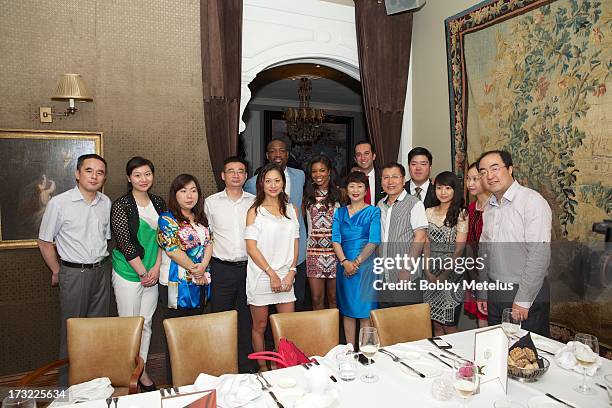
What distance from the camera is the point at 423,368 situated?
1949mm

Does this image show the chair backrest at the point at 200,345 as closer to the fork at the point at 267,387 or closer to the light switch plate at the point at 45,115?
the fork at the point at 267,387

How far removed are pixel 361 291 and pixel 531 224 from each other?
128cm

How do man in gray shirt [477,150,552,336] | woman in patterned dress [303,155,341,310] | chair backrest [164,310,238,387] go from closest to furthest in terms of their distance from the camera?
chair backrest [164,310,238,387] → man in gray shirt [477,150,552,336] → woman in patterned dress [303,155,341,310]

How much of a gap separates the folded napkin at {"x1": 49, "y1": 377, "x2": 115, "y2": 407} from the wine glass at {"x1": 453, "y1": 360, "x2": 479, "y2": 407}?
1.51 meters

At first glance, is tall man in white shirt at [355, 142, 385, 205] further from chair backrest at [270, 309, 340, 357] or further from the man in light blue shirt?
chair backrest at [270, 309, 340, 357]

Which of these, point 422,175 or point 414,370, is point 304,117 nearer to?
point 422,175

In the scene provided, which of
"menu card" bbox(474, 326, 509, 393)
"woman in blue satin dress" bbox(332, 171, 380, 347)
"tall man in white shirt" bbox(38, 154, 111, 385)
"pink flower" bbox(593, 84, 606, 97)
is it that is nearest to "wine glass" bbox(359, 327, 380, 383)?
"menu card" bbox(474, 326, 509, 393)

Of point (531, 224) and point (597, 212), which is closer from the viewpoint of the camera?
point (531, 224)

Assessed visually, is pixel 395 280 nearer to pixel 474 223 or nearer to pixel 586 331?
pixel 474 223

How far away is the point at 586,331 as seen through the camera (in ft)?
10.1

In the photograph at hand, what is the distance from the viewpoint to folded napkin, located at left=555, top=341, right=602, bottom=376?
1815mm

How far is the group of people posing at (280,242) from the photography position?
294 centimetres

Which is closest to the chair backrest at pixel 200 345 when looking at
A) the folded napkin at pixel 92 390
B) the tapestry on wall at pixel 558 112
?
the folded napkin at pixel 92 390

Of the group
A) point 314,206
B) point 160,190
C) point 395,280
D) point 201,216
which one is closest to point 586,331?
point 395,280
